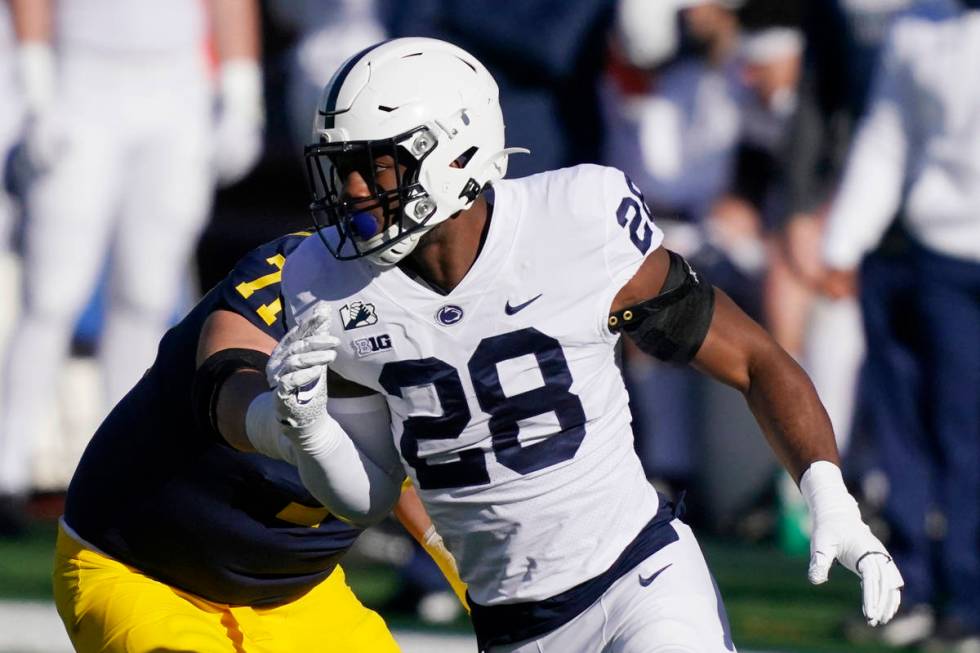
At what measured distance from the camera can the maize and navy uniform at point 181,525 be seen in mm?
3572

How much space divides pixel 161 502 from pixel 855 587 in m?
3.24

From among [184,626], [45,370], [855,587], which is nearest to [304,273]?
[184,626]

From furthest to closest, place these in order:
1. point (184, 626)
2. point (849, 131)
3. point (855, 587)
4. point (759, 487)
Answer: point (759, 487) → point (849, 131) → point (855, 587) → point (184, 626)

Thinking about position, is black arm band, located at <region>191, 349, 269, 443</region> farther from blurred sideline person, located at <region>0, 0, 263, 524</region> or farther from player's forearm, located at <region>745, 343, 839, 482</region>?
blurred sideline person, located at <region>0, 0, 263, 524</region>

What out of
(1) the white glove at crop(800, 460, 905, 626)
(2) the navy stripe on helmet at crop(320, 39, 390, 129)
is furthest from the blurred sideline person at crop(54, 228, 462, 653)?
(1) the white glove at crop(800, 460, 905, 626)

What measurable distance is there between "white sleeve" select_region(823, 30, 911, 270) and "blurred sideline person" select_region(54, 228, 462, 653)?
2746 mm

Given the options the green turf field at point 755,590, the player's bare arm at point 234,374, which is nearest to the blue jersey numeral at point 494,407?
the player's bare arm at point 234,374

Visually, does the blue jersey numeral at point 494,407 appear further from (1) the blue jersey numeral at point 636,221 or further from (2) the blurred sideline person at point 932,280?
(2) the blurred sideline person at point 932,280

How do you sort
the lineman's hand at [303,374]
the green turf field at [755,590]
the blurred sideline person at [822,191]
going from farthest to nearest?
1. the blurred sideline person at [822,191]
2. the green turf field at [755,590]
3. the lineman's hand at [303,374]

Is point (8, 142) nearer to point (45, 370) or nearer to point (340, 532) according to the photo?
point (45, 370)

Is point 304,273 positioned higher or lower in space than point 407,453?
higher

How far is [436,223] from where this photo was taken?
324 cm

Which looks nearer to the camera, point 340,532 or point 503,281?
point 503,281

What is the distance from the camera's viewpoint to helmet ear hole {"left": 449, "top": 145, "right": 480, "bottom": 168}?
3280mm
